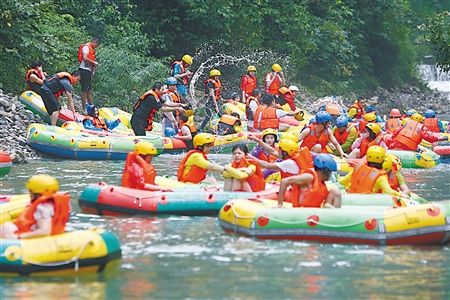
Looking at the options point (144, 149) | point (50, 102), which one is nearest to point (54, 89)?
point (50, 102)

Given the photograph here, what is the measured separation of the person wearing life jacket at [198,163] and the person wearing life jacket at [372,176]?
79.6 inches

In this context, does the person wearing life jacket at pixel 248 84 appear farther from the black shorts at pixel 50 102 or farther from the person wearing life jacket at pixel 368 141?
the person wearing life jacket at pixel 368 141

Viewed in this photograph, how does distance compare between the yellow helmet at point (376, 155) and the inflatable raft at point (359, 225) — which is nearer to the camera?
the inflatable raft at point (359, 225)

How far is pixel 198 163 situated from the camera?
1584cm

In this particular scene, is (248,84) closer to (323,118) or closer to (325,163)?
(323,118)

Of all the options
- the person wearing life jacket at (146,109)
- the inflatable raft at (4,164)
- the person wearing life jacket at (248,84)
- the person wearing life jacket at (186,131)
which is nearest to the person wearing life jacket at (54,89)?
the person wearing life jacket at (146,109)

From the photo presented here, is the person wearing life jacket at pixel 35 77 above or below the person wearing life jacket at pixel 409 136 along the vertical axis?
above

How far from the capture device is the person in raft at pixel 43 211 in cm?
1130

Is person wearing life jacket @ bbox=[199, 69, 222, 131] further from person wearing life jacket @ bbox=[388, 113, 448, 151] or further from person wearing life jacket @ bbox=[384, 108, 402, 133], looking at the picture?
person wearing life jacket @ bbox=[388, 113, 448, 151]

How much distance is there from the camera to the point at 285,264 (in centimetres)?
1208

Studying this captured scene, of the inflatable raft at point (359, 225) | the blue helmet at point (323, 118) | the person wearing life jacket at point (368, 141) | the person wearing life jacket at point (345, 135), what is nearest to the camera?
the inflatable raft at point (359, 225)

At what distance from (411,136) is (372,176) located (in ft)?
24.7

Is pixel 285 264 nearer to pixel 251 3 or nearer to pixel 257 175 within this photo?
pixel 257 175

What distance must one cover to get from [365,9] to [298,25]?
5594mm
